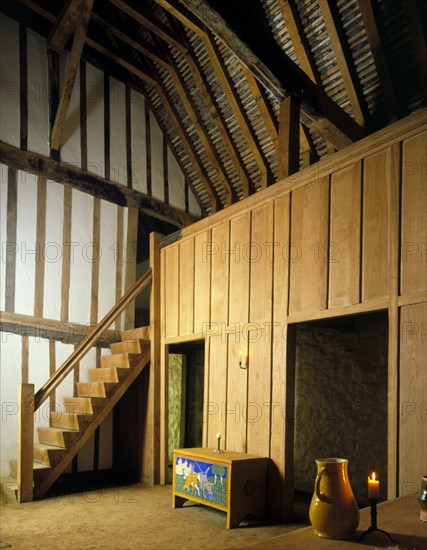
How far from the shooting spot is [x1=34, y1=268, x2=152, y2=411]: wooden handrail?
572cm

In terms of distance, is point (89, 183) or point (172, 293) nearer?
point (172, 293)

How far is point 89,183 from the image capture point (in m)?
7.38

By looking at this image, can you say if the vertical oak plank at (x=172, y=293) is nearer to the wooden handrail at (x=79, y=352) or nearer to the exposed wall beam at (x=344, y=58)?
the wooden handrail at (x=79, y=352)

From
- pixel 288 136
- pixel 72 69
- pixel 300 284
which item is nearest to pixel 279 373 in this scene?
pixel 300 284

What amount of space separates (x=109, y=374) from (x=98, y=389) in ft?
0.78

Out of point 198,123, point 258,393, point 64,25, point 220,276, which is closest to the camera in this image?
point 258,393

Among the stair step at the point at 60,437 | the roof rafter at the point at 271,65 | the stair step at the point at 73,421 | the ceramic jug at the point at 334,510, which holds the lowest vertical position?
the stair step at the point at 60,437

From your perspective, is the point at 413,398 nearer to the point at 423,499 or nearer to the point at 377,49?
the point at 423,499

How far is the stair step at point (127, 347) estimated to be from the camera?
6602mm

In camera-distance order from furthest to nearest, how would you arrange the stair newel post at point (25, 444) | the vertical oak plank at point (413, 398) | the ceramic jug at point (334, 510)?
the stair newel post at point (25, 444) → the vertical oak plank at point (413, 398) → the ceramic jug at point (334, 510)

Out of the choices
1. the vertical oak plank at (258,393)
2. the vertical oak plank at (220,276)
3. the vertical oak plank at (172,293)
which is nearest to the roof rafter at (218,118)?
the vertical oak plank at (172,293)

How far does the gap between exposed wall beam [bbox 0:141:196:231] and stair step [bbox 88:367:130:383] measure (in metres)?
2.53

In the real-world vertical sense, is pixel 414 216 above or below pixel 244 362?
above

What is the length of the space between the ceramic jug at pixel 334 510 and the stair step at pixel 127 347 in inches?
180
